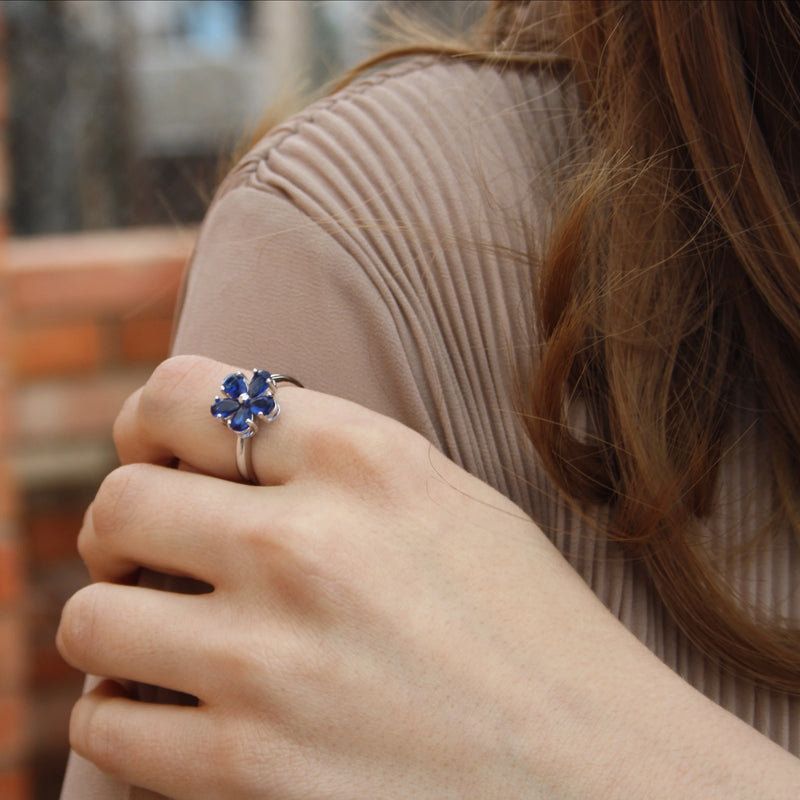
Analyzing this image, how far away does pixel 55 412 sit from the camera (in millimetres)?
1719

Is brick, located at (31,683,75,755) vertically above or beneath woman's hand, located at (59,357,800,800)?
beneath

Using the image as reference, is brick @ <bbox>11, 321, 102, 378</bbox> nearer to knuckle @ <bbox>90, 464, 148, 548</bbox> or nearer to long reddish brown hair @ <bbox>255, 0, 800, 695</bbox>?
knuckle @ <bbox>90, 464, 148, 548</bbox>

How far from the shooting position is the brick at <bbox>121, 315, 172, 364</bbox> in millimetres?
1740

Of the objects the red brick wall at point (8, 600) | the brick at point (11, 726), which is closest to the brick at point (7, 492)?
the red brick wall at point (8, 600)

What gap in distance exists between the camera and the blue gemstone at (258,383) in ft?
Answer: 1.66

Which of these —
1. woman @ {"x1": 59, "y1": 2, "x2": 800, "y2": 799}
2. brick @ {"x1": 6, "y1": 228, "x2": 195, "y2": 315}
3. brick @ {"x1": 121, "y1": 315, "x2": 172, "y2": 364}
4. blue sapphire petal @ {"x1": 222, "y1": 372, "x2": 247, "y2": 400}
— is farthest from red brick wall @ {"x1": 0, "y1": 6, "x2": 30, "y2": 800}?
blue sapphire petal @ {"x1": 222, "y1": 372, "x2": 247, "y2": 400}

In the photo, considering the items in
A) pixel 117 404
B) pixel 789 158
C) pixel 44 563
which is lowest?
pixel 44 563

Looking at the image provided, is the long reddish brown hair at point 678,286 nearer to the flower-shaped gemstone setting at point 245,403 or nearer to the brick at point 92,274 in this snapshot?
the flower-shaped gemstone setting at point 245,403

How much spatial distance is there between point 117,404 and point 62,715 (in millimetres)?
640

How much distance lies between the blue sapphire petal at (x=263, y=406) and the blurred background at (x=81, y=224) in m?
1.06

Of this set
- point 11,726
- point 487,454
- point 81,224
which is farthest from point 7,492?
point 487,454

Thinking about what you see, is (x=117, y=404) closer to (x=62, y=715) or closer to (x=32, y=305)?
(x=32, y=305)

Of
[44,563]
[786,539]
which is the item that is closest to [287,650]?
[786,539]

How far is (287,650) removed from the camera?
1.59ft
